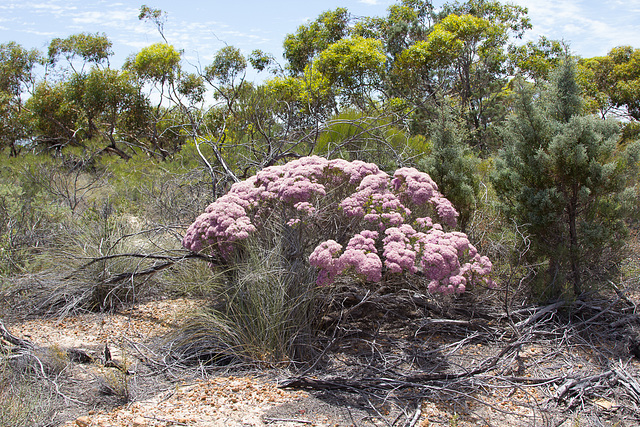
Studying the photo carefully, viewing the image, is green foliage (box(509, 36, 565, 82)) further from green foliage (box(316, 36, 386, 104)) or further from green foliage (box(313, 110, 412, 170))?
green foliage (box(313, 110, 412, 170))

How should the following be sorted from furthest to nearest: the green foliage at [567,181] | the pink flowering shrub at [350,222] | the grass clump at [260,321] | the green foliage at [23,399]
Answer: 1. the green foliage at [567,181]
2. the grass clump at [260,321]
3. the pink flowering shrub at [350,222]
4. the green foliage at [23,399]

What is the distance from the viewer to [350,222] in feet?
14.7

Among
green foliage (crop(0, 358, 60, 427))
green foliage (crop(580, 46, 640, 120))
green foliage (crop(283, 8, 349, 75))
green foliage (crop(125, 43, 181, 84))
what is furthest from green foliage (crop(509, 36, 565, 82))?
green foliage (crop(0, 358, 60, 427))

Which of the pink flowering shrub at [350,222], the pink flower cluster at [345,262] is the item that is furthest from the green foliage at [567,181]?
the pink flower cluster at [345,262]

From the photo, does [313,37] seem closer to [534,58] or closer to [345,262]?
[534,58]

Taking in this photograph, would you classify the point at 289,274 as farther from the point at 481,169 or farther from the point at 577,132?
the point at 481,169

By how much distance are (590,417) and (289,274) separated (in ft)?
7.47

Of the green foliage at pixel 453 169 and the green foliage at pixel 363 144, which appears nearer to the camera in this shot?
the green foliage at pixel 453 169

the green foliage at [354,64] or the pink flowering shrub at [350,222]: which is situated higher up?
the green foliage at [354,64]

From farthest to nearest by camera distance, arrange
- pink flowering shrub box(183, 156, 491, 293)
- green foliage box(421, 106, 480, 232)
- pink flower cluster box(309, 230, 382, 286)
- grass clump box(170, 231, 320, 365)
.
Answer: green foliage box(421, 106, 480, 232), grass clump box(170, 231, 320, 365), pink flowering shrub box(183, 156, 491, 293), pink flower cluster box(309, 230, 382, 286)

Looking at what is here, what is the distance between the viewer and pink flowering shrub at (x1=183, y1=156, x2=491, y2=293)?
3.67 metres

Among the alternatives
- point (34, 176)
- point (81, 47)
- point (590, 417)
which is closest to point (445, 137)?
point (590, 417)

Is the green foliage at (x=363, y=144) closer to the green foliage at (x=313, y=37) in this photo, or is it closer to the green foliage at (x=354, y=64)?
the green foliage at (x=354, y=64)

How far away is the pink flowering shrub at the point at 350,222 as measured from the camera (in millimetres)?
3672
